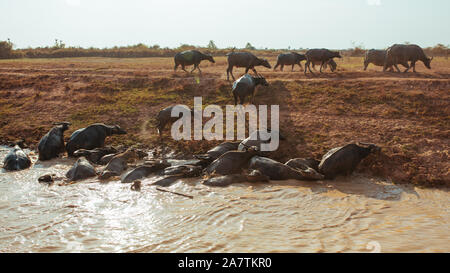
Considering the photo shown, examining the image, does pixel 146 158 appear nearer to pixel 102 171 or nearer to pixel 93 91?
pixel 102 171

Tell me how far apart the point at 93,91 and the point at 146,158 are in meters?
6.79

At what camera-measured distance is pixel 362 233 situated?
19.8 feet

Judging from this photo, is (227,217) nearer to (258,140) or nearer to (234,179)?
(234,179)

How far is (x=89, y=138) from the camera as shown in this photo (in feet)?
35.7

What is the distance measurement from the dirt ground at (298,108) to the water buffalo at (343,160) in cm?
41

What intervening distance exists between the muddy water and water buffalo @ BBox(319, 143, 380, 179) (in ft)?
0.87

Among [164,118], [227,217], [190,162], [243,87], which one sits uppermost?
[243,87]

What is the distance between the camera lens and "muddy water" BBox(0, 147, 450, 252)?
580 cm

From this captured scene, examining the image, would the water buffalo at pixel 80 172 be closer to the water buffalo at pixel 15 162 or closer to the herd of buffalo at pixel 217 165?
the herd of buffalo at pixel 217 165

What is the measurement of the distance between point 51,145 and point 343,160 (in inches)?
320

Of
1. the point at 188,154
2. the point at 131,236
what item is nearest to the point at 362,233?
the point at 131,236

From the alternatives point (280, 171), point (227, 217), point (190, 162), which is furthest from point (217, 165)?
point (227, 217)

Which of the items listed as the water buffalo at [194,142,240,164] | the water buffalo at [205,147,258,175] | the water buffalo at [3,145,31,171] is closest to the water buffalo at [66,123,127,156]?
the water buffalo at [3,145,31,171]

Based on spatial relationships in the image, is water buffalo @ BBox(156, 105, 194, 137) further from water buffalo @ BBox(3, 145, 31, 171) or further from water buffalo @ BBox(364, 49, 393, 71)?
water buffalo @ BBox(364, 49, 393, 71)
